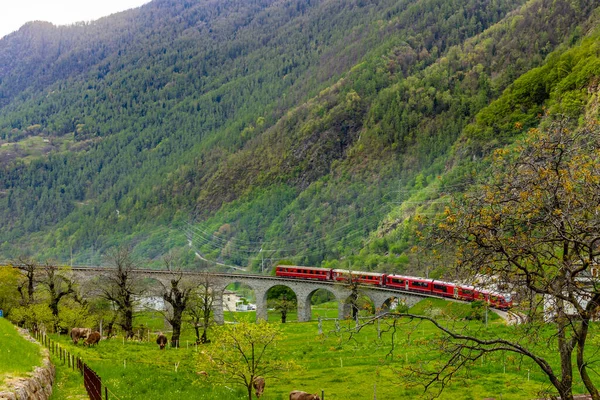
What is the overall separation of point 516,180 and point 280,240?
121 metres

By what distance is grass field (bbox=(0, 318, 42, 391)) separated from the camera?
46.6 ft

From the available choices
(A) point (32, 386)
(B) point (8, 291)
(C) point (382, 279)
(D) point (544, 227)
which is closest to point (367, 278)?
(C) point (382, 279)

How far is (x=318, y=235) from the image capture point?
123562 mm

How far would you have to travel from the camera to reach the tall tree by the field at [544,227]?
10727 mm

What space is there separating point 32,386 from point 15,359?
3.00 m

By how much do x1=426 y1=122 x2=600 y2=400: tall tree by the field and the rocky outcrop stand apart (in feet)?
31.3

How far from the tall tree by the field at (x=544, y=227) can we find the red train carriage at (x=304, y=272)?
63.5 m

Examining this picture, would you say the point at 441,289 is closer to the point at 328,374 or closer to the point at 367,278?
the point at 367,278

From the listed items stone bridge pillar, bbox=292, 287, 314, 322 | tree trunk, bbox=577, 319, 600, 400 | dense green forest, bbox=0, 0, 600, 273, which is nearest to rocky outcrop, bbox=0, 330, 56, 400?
tree trunk, bbox=577, 319, 600, 400

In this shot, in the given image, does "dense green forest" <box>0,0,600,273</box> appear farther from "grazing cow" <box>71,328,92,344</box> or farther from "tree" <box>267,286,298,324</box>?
"grazing cow" <box>71,328,92,344</box>

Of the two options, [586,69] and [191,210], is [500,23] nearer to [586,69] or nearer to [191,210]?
[586,69]

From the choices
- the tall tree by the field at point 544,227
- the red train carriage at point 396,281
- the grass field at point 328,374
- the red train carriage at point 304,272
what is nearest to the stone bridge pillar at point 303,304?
the red train carriage at point 304,272

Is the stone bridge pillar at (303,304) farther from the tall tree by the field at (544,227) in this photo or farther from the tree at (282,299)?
the tall tree by the field at (544,227)

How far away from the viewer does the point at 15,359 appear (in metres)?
16.4
